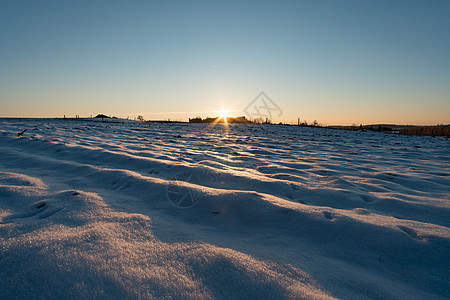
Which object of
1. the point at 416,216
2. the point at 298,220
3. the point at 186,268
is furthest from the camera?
the point at 416,216

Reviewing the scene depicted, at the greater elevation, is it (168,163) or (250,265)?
(168,163)

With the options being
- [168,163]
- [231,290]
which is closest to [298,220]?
[231,290]

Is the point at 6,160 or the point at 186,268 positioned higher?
the point at 6,160

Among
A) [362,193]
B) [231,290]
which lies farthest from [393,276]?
[362,193]

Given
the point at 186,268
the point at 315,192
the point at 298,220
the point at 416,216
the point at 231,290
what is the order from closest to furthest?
the point at 231,290 < the point at 186,268 < the point at 298,220 < the point at 416,216 < the point at 315,192

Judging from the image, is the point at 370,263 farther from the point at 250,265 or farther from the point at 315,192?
the point at 315,192

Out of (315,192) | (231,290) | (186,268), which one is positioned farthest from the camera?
(315,192)

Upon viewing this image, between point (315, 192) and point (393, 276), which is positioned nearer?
point (393, 276)

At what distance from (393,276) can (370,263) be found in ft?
0.40

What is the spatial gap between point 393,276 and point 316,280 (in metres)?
0.49

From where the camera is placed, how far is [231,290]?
1018 millimetres

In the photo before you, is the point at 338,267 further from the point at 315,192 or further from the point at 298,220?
the point at 315,192

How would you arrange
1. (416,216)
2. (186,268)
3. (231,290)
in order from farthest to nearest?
1. (416,216)
2. (186,268)
3. (231,290)

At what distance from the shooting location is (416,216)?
1.88 m
